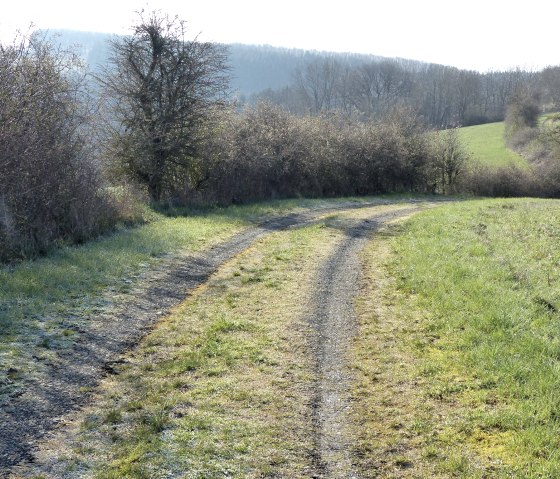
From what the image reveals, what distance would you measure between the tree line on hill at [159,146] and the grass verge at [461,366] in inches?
362

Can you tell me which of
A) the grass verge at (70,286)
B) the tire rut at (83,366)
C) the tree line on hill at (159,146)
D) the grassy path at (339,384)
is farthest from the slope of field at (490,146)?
the tire rut at (83,366)

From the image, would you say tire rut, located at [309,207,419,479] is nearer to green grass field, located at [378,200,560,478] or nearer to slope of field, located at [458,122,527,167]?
green grass field, located at [378,200,560,478]

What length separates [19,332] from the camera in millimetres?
8195

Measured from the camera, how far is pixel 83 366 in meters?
7.39

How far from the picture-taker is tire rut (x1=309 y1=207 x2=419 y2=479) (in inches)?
213

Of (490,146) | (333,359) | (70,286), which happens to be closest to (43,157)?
(70,286)

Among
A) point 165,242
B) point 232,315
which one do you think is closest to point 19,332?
point 232,315

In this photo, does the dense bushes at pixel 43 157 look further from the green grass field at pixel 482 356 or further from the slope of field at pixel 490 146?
the slope of field at pixel 490 146

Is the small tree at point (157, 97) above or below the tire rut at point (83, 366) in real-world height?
above

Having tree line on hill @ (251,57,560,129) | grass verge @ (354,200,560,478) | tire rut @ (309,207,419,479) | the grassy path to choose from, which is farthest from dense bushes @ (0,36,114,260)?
tree line on hill @ (251,57,560,129)

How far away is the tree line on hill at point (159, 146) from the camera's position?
13734 millimetres

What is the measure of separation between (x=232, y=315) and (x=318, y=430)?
425 cm

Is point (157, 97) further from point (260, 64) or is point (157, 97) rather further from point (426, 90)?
point (260, 64)

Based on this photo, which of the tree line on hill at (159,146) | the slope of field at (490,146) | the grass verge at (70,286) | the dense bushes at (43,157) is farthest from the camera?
the slope of field at (490,146)
